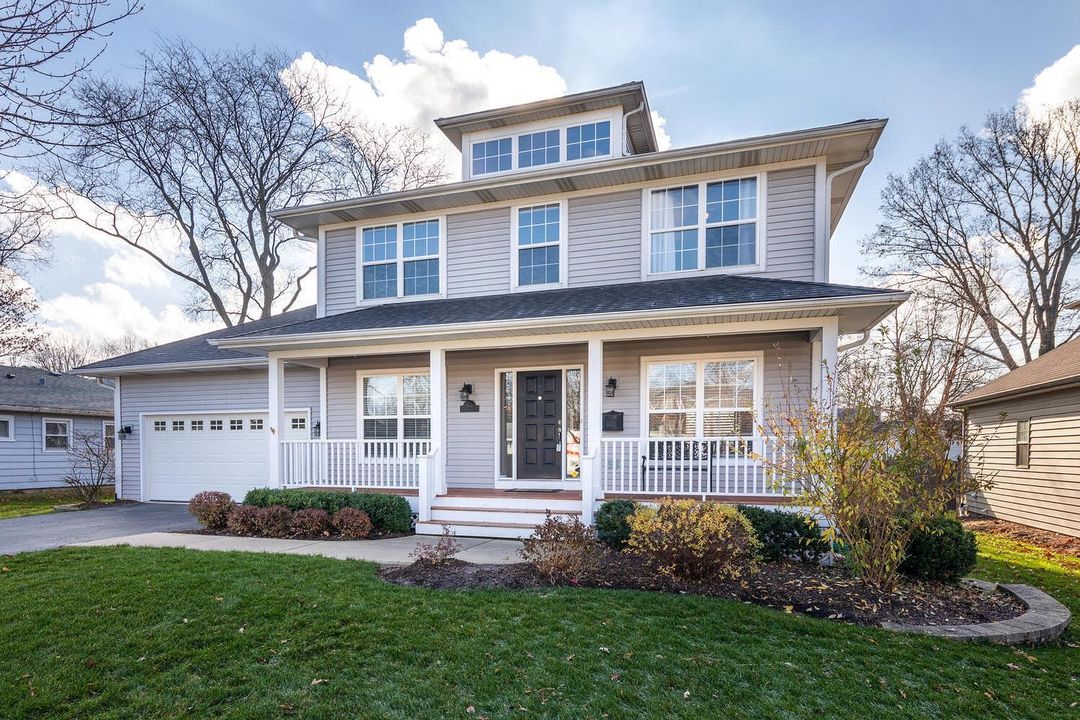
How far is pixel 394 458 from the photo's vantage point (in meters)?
9.44

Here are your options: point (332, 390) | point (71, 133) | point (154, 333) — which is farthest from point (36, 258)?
point (154, 333)

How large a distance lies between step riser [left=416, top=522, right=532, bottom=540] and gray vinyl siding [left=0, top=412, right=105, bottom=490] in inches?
570

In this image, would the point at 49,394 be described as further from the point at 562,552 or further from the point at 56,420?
the point at 562,552

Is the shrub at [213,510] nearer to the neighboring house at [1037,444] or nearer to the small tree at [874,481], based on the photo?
the small tree at [874,481]

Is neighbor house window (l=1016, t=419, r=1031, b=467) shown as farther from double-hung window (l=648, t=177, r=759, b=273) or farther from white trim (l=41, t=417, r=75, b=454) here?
white trim (l=41, t=417, r=75, b=454)

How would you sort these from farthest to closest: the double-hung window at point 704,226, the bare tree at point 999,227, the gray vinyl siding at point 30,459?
the bare tree at point 999,227 < the gray vinyl siding at point 30,459 < the double-hung window at point 704,226

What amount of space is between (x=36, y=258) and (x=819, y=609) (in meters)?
14.7

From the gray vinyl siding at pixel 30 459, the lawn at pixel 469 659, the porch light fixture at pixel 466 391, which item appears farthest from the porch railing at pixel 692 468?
the gray vinyl siding at pixel 30 459

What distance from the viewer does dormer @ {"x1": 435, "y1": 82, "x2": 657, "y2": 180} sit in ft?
33.8

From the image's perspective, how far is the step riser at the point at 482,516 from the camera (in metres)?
7.90

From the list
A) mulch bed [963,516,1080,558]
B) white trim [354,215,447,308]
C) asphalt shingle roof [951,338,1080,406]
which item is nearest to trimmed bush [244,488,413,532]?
white trim [354,215,447,308]

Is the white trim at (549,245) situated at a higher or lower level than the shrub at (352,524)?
higher

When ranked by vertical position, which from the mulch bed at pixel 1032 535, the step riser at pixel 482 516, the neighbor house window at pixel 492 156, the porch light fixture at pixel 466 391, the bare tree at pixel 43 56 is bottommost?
the mulch bed at pixel 1032 535

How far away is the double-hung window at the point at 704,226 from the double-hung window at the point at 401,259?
414 cm
